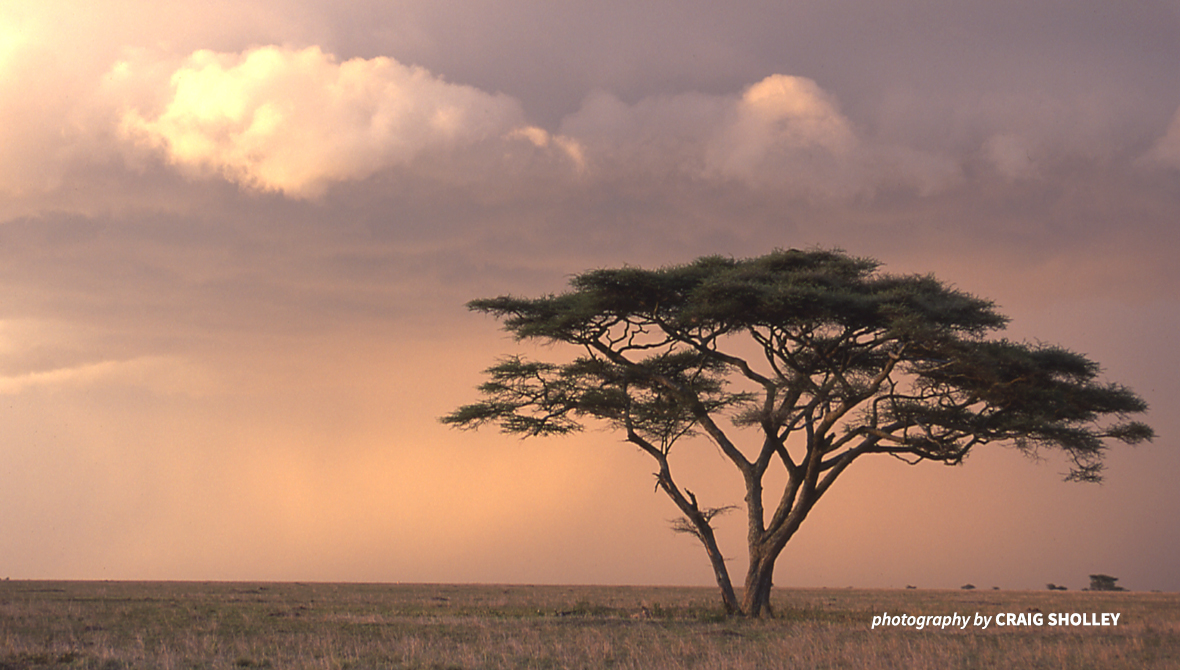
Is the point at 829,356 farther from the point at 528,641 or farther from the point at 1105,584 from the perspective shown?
the point at 1105,584

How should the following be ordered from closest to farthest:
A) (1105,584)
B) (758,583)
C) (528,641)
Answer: (528,641) → (758,583) → (1105,584)

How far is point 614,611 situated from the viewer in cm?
2645

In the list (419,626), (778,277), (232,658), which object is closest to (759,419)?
(778,277)

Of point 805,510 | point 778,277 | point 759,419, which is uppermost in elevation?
point 778,277

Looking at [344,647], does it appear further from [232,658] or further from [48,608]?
[48,608]

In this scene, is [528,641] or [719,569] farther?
[719,569]

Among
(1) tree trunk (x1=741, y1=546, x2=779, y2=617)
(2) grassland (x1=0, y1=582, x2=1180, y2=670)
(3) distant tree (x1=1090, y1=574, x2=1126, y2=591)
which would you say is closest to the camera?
(2) grassland (x1=0, y1=582, x2=1180, y2=670)

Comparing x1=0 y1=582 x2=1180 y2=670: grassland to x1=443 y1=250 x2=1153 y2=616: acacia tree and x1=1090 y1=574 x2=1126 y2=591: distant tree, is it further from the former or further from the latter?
x1=1090 y1=574 x2=1126 y2=591: distant tree

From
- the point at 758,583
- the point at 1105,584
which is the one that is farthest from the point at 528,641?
the point at 1105,584

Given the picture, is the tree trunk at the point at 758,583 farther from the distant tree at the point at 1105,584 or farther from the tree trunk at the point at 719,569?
the distant tree at the point at 1105,584

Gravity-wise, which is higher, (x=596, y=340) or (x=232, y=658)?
(x=596, y=340)

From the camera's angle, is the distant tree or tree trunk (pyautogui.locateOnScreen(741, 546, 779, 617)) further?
the distant tree

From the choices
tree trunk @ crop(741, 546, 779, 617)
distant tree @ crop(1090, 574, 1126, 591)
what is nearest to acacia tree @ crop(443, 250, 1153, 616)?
tree trunk @ crop(741, 546, 779, 617)

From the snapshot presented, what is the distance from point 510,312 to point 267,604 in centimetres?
1220
